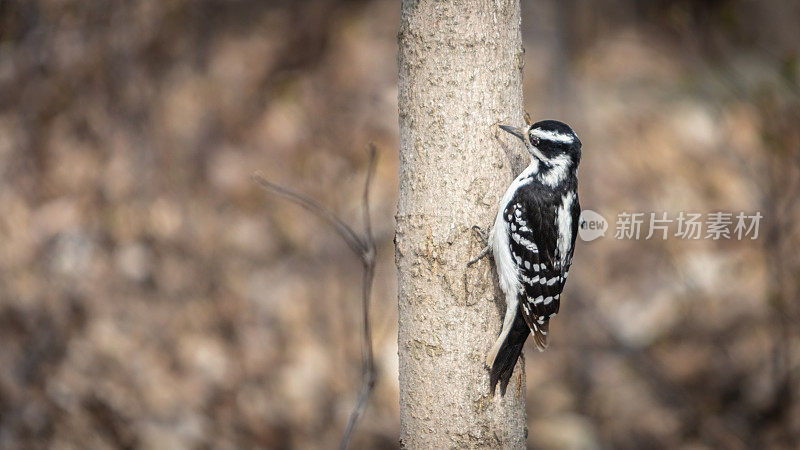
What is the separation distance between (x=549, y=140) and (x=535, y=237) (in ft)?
1.15

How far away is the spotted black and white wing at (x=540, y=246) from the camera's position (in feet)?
6.66

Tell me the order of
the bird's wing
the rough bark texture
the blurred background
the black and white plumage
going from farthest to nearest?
the blurred background < the bird's wing < the black and white plumage < the rough bark texture

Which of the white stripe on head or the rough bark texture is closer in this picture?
the rough bark texture

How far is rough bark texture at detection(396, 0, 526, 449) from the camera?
5.76 feet

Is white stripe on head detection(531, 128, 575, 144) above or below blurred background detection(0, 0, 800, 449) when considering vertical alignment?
above

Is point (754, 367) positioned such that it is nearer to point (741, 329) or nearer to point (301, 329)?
point (741, 329)

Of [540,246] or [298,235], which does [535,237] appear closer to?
[540,246]

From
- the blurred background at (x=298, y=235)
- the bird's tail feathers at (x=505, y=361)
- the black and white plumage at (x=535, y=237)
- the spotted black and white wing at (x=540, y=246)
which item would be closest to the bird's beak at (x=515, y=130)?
the black and white plumage at (x=535, y=237)

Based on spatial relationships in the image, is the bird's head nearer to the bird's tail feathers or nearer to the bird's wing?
the bird's wing

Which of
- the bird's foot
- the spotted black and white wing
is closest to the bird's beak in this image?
the spotted black and white wing

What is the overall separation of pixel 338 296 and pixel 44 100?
114 inches

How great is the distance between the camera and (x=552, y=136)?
6.69 ft

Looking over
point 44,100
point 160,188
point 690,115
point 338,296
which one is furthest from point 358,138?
point 690,115

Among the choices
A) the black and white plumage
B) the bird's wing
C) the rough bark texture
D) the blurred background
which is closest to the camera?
the rough bark texture
